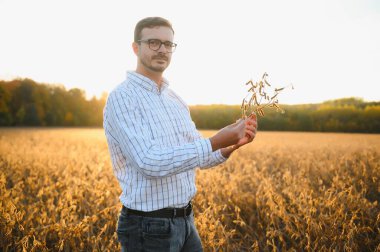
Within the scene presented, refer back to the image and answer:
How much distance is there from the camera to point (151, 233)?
6.08 feet

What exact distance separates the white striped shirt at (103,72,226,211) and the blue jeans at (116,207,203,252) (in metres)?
0.09

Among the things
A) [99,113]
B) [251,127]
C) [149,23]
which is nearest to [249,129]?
[251,127]

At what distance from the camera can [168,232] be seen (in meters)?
1.89

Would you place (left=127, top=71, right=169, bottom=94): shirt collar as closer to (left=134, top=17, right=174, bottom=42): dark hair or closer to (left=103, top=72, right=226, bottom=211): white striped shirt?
(left=103, top=72, right=226, bottom=211): white striped shirt

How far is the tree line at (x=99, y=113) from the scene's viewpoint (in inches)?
1880

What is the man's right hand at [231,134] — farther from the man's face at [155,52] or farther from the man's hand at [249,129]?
the man's face at [155,52]

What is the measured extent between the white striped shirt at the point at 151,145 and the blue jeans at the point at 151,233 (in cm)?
9

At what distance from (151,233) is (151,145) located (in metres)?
0.57

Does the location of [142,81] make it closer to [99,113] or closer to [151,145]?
[151,145]

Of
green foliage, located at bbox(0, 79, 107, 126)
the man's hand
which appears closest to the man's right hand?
the man's hand

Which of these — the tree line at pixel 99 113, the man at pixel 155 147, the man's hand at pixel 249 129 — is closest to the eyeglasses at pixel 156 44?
the man at pixel 155 147

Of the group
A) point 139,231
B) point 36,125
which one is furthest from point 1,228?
point 36,125

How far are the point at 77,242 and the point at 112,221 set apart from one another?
49 cm

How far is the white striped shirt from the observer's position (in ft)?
5.25
